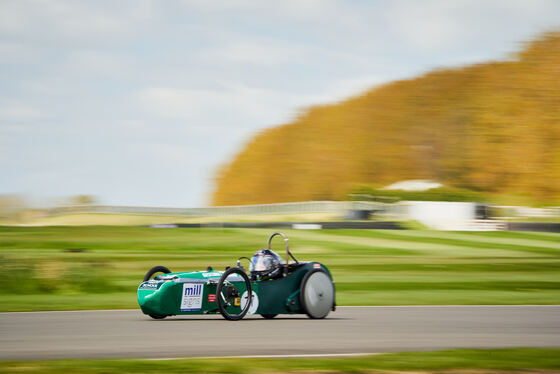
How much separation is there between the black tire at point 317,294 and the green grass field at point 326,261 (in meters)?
3.46

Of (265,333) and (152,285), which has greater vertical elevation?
(152,285)

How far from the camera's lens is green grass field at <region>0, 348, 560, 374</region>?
7.73 m

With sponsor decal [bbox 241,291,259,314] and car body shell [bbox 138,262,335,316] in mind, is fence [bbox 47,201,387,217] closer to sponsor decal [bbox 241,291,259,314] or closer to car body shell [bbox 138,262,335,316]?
car body shell [bbox 138,262,335,316]

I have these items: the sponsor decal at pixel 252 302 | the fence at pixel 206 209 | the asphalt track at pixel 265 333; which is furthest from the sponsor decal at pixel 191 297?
the fence at pixel 206 209

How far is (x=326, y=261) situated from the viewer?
30547 millimetres

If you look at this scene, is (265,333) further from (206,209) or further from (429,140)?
(429,140)

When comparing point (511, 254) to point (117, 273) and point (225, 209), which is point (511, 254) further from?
point (225, 209)

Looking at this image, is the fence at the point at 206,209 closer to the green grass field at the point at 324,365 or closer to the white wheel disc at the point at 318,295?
the white wheel disc at the point at 318,295

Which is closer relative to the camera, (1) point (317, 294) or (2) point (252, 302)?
(2) point (252, 302)

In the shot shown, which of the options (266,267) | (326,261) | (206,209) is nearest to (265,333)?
(266,267)

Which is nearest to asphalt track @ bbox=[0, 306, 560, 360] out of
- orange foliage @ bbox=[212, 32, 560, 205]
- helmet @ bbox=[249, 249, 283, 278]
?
helmet @ bbox=[249, 249, 283, 278]

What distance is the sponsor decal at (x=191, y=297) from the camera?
1210 centimetres

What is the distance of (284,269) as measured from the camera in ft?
42.3

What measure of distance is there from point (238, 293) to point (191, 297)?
69 centimetres
